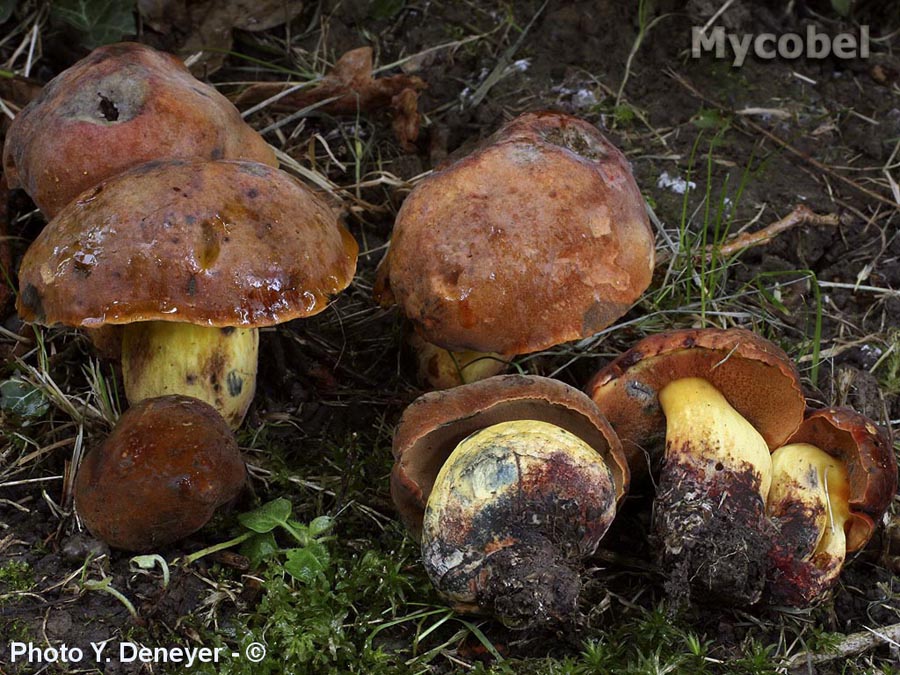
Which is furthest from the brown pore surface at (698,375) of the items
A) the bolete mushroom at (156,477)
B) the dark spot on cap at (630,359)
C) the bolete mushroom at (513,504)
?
the bolete mushroom at (156,477)

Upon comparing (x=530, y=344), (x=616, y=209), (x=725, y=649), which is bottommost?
(x=725, y=649)

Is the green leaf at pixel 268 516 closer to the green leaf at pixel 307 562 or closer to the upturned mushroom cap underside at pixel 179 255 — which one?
the green leaf at pixel 307 562

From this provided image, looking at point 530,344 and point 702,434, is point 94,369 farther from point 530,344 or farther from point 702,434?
point 702,434

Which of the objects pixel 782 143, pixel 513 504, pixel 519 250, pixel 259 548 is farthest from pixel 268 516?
pixel 782 143

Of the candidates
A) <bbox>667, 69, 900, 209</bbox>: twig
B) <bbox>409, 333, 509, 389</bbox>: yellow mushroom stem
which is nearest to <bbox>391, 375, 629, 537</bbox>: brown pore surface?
<bbox>409, 333, 509, 389</bbox>: yellow mushroom stem

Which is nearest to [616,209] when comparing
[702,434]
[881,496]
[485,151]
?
[485,151]

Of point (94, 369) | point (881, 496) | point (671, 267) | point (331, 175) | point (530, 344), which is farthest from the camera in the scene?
point (331, 175)
